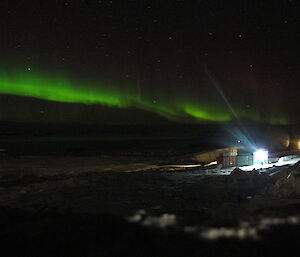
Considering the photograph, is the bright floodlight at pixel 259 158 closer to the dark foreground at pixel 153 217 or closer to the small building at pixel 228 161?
the small building at pixel 228 161

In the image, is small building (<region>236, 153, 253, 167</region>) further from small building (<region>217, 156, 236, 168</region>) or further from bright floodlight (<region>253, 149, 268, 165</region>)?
small building (<region>217, 156, 236, 168</region>)

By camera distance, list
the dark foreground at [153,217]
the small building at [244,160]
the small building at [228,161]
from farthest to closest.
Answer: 1. the small building at [244,160]
2. the small building at [228,161]
3. the dark foreground at [153,217]

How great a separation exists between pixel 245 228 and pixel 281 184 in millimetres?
3780

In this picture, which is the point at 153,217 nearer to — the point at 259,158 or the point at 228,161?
the point at 228,161

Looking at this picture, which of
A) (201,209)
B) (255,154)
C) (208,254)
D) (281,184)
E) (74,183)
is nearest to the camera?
(208,254)

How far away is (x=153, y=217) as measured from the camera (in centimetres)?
802

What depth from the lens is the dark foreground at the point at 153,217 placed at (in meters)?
6.27

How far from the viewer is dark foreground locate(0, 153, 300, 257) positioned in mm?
6266

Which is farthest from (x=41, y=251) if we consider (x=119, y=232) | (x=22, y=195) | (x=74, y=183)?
(x=74, y=183)

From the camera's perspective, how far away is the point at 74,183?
1252 cm

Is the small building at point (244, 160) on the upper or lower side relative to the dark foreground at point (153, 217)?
upper

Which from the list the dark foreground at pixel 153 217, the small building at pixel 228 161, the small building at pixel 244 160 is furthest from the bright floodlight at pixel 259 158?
the dark foreground at pixel 153 217

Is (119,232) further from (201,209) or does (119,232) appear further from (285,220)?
(285,220)

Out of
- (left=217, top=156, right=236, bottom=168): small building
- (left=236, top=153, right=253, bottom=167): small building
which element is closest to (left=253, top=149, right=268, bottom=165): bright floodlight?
(left=236, top=153, right=253, bottom=167): small building
